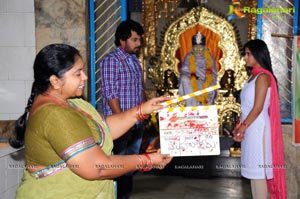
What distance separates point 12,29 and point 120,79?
4.28 feet

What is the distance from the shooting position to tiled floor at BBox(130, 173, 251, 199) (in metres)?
5.05

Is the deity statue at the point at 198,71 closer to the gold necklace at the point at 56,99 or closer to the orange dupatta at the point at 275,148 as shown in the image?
the orange dupatta at the point at 275,148

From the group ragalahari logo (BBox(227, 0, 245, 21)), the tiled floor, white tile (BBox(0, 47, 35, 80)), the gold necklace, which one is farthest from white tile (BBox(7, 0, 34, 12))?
ragalahari logo (BBox(227, 0, 245, 21))

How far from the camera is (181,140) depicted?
2340 millimetres

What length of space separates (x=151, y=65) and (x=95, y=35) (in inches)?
111

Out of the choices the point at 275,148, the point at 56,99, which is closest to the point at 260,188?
the point at 275,148

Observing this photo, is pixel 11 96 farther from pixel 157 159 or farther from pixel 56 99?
pixel 157 159

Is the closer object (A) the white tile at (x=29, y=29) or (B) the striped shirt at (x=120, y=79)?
(B) the striped shirt at (x=120, y=79)

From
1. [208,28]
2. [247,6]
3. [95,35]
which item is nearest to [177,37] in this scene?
[208,28]

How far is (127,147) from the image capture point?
4.16 m

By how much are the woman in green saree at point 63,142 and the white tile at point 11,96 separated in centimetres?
237

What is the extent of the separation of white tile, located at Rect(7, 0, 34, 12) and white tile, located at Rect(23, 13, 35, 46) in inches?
2.3

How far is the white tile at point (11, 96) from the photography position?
14.4ft

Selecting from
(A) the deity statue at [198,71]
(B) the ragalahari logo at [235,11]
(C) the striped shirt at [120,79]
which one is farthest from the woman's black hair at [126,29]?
(B) the ragalahari logo at [235,11]
